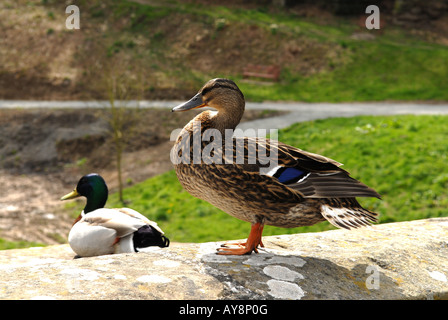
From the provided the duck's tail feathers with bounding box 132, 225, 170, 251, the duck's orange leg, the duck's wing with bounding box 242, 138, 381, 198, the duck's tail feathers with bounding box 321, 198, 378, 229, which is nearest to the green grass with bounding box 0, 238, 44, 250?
the duck's tail feathers with bounding box 132, 225, 170, 251

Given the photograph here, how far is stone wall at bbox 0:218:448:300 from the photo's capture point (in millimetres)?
3635

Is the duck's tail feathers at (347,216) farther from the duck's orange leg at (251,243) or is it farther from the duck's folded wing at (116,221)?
the duck's folded wing at (116,221)

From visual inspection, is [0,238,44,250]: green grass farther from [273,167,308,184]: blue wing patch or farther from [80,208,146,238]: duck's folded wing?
[273,167,308,184]: blue wing patch

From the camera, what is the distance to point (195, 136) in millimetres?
4383

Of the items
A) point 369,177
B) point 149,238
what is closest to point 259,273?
point 149,238

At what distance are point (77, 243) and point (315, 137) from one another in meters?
12.1

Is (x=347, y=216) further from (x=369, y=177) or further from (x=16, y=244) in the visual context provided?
(x=16, y=244)

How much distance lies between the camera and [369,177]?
44.1ft

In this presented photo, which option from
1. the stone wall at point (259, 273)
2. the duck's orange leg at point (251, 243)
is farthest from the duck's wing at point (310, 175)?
the stone wall at point (259, 273)

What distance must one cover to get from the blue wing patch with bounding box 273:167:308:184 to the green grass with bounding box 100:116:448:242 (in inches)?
299

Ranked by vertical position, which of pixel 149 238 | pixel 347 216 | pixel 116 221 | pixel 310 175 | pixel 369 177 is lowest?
pixel 369 177

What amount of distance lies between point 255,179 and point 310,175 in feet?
1.61

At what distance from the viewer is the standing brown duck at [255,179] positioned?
164 inches
